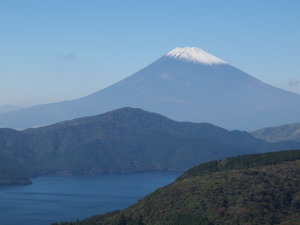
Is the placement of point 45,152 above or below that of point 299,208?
above

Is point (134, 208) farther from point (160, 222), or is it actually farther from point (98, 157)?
point (98, 157)

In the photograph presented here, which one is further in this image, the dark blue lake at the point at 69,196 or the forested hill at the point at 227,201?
the dark blue lake at the point at 69,196

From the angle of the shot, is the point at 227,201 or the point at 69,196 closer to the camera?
the point at 227,201

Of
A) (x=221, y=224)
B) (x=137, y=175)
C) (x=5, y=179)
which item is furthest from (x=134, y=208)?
(x=137, y=175)

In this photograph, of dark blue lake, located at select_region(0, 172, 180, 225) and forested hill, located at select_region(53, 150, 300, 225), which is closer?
forested hill, located at select_region(53, 150, 300, 225)
